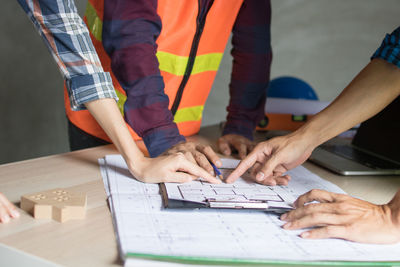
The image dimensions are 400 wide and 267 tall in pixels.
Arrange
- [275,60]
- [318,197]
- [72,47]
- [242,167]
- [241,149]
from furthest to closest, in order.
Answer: [275,60], [241,149], [242,167], [72,47], [318,197]

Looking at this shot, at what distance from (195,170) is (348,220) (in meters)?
0.36

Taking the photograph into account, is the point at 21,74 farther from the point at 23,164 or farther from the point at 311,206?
the point at 311,206

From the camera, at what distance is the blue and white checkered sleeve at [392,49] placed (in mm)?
1044

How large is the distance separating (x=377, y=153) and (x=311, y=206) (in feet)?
2.36

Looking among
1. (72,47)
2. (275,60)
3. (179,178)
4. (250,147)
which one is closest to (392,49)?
(250,147)

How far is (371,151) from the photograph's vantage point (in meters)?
1.41

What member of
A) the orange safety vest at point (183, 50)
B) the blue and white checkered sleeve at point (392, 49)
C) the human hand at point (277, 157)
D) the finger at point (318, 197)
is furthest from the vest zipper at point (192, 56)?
the finger at point (318, 197)

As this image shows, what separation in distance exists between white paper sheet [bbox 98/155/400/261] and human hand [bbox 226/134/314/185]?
0.78 feet

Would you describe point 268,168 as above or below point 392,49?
below

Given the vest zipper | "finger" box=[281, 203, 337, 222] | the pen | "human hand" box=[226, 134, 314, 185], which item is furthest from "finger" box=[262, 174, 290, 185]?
the vest zipper

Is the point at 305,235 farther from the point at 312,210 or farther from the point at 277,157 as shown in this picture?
the point at 277,157

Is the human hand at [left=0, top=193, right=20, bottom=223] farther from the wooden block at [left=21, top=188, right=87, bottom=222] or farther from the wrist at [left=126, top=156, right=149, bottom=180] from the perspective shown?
the wrist at [left=126, top=156, right=149, bottom=180]

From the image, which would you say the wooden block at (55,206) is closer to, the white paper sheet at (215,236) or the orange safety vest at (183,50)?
the white paper sheet at (215,236)

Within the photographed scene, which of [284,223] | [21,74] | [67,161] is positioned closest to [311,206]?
[284,223]
